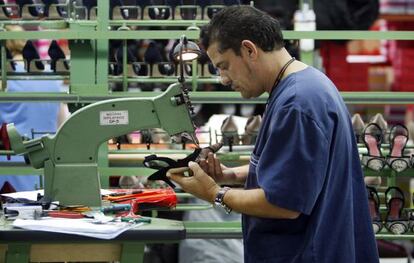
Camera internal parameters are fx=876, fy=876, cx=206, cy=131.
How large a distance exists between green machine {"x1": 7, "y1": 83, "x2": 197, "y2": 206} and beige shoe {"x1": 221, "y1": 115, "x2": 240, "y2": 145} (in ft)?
4.89

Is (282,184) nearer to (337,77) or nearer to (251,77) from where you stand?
(251,77)

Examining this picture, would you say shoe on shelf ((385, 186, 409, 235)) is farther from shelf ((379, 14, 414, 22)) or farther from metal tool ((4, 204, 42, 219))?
shelf ((379, 14, 414, 22))

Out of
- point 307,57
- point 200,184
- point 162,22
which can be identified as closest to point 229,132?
point 307,57

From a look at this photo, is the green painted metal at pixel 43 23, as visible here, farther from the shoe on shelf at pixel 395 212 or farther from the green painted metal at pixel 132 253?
the shoe on shelf at pixel 395 212

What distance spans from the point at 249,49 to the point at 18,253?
3.53 feet

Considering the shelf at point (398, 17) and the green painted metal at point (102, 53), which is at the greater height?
the shelf at point (398, 17)

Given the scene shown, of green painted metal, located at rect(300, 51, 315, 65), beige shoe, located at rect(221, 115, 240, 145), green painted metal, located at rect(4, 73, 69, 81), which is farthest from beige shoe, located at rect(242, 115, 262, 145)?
green painted metal, located at rect(4, 73, 69, 81)

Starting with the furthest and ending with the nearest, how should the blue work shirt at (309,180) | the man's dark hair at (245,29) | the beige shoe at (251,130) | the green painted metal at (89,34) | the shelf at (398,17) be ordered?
the shelf at (398,17), the beige shoe at (251,130), the green painted metal at (89,34), the man's dark hair at (245,29), the blue work shirt at (309,180)

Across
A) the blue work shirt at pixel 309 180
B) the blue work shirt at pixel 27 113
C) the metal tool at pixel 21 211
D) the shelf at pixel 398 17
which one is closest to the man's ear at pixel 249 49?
the blue work shirt at pixel 309 180

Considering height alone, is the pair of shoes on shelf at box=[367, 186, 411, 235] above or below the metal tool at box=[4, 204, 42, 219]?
below

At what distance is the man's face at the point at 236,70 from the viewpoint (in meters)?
2.95

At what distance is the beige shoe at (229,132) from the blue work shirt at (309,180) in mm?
1799

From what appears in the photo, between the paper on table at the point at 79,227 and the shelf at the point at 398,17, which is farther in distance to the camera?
the shelf at the point at 398,17

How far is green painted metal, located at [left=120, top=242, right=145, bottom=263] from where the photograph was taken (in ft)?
10.2
